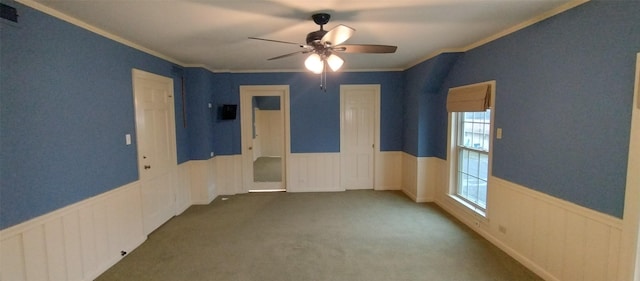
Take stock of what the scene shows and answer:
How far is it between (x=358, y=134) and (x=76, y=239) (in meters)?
4.47

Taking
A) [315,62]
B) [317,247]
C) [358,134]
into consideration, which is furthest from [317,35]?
[358,134]

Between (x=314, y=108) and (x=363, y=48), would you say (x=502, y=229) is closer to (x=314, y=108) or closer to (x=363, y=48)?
(x=363, y=48)

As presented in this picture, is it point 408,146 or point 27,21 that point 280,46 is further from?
point 408,146

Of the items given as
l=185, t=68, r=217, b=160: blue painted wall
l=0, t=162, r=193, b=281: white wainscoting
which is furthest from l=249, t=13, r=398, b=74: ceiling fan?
l=185, t=68, r=217, b=160: blue painted wall

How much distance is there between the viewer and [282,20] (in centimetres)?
262

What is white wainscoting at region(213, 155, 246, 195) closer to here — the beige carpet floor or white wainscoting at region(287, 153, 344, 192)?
the beige carpet floor

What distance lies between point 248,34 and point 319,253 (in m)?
2.51

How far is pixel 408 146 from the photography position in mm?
5379

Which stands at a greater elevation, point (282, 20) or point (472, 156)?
point (282, 20)

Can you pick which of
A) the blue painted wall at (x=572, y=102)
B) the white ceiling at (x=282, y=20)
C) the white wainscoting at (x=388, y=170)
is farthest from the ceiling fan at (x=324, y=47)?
the white wainscoting at (x=388, y=170)

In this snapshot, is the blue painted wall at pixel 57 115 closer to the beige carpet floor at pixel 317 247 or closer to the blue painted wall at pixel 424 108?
the beige carpet floor at pixel 317 247

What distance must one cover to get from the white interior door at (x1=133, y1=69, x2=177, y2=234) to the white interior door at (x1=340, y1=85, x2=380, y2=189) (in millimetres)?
→ 3043

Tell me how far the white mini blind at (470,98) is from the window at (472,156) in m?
0.14

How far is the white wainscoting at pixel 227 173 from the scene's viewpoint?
552 centimetres
